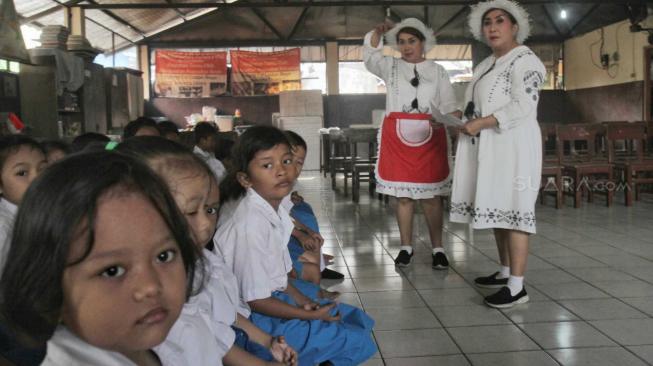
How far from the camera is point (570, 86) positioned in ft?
38.2

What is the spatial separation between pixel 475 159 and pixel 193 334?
7.62 ft

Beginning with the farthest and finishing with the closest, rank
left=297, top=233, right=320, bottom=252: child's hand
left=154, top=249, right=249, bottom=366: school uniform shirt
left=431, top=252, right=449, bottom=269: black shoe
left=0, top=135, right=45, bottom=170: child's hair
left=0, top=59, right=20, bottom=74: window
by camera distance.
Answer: left=0, top=59, right=20, bottom=74: window → left=431, top=252, right=449, bottom=269: black shoe → left=297, top=233, right=320, bottom=252: child's hand → left=0, top=135, right=45, bottom=170: child's hair → left=154, top=249, right=249, bottom=366: school uniform shirt

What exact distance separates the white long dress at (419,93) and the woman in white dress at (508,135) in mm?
623

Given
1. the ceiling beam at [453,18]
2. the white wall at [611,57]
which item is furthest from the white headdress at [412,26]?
the ceiling beam at [453,18]

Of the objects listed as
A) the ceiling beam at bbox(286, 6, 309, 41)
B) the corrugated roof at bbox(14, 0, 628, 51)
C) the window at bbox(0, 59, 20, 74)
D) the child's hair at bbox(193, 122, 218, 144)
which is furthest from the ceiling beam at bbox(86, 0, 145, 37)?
the child's hair at bbox(193, 122, 218, 144)

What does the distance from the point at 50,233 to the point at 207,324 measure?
23.0 inches

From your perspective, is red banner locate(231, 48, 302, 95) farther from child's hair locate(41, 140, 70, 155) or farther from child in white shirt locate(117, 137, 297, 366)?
child in white shirt locate(117, 137, 297, 366)

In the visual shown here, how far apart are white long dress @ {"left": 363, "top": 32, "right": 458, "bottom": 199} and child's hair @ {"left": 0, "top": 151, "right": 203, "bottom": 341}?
3.06m

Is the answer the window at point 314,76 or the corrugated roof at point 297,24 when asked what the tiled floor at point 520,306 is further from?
the window at point 314,76

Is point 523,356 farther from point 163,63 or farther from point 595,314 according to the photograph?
point 163,63

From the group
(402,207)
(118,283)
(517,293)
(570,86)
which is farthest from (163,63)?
(118,283)

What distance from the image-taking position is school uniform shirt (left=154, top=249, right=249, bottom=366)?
3.55ft

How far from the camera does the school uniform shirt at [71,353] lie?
2.46 ft

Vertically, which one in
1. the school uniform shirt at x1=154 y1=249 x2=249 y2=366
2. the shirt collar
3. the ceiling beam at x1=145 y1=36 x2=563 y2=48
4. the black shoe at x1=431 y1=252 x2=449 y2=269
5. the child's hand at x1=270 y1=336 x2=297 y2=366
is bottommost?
the black shoe at x1=431 y1=252 x2=449 y2=269
